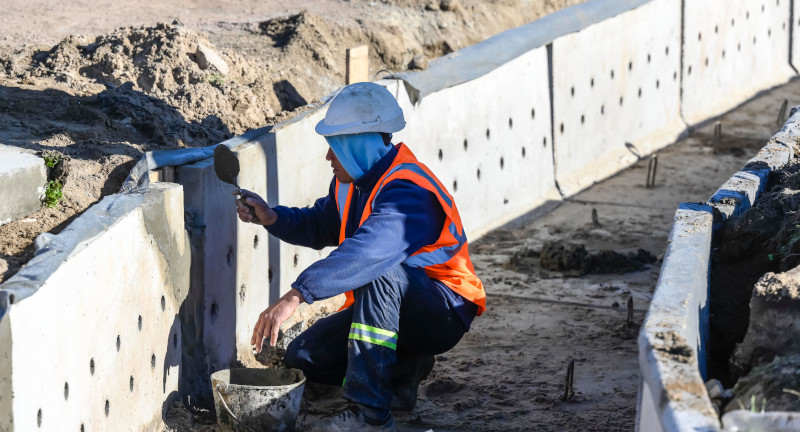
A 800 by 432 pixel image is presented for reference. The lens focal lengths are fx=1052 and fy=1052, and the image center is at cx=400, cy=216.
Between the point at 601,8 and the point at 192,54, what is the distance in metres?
3.93

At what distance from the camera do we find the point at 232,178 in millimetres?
4906

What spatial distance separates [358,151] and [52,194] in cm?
132

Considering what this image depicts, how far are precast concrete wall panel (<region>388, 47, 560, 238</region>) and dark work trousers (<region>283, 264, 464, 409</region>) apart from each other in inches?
80.6

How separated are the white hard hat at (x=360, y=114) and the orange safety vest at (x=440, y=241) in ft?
0.53

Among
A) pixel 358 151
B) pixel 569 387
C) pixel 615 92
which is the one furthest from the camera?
pixel 615 92

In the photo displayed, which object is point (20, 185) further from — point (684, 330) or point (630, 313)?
point (630, 313)

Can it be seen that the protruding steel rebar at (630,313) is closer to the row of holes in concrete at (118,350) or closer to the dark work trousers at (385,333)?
the dark work trousers at (385,333)

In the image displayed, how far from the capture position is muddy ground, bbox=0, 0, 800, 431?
4918 mm

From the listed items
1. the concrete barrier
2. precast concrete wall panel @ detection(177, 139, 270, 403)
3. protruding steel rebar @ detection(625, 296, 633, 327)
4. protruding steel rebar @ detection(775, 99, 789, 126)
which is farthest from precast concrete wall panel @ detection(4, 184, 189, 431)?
protruding steel rebar @ detection(775, 99, 789, 126)

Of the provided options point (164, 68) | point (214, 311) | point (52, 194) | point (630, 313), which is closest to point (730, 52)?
point (630, 313)

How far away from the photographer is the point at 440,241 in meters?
4.61

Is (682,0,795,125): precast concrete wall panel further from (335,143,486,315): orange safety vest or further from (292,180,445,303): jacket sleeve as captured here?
(292,180,445,303): jacket sleeve

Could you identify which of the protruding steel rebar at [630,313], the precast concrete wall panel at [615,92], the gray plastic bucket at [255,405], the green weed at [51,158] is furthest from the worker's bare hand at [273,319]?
the precast concrete wall panel at [615,92]

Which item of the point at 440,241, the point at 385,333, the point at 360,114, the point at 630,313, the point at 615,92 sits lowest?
the point at 630,313
